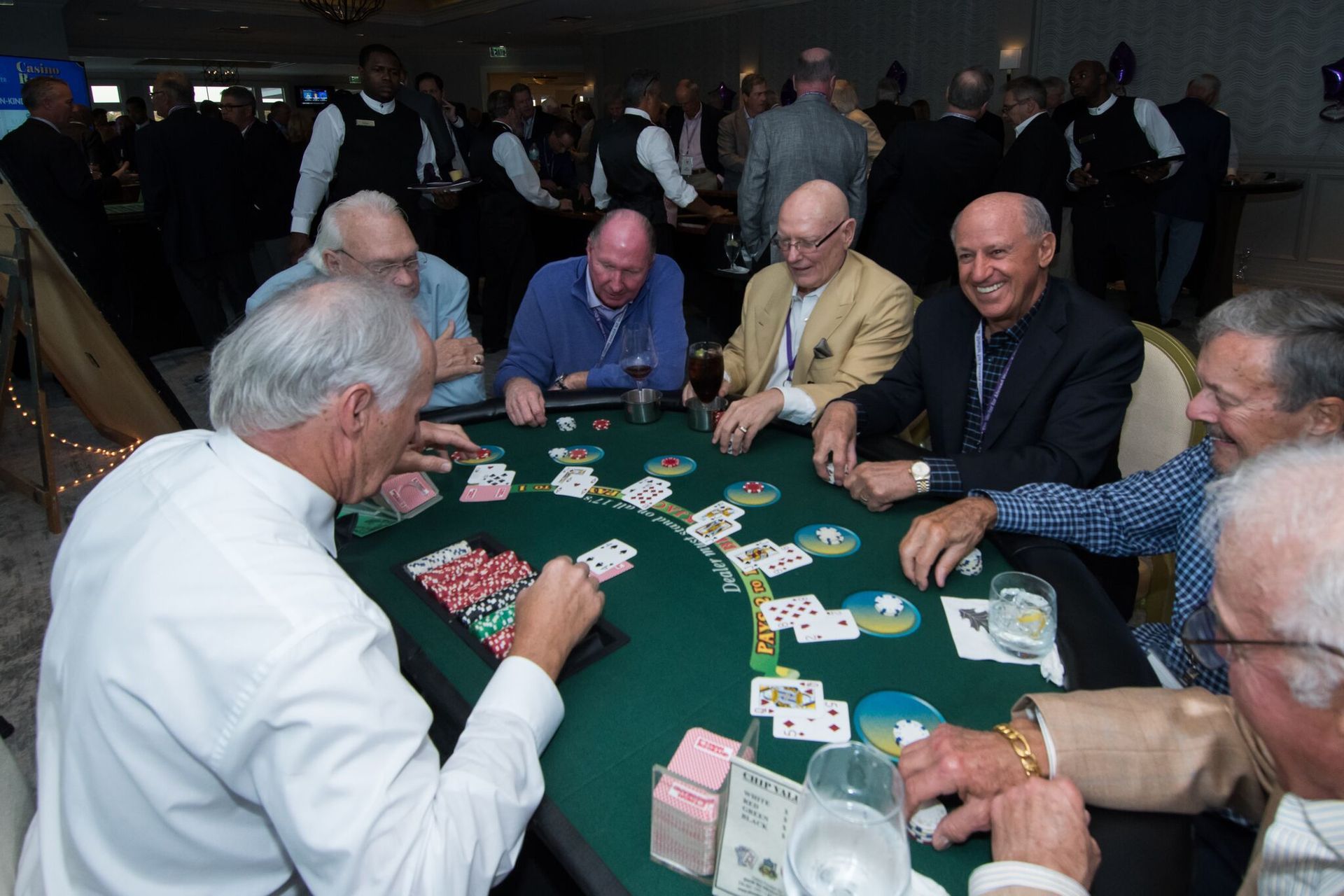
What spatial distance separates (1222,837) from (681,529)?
102 cm

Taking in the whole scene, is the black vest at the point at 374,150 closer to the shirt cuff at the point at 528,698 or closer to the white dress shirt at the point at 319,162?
the white dress shirt at the point at 319,162

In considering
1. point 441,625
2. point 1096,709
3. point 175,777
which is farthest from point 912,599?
point 175,777

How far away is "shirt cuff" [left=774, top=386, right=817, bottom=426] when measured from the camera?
2262mm

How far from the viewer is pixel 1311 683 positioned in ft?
2.50

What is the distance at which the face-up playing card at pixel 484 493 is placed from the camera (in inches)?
71.4

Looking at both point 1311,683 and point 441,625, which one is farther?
point 441,625

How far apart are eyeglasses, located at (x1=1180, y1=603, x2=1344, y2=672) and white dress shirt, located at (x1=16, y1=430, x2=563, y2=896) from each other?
0.79 metres

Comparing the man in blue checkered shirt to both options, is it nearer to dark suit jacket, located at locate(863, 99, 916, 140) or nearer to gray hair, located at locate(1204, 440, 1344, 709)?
gray hair, located at locate(1204, 440, 1344, 709)

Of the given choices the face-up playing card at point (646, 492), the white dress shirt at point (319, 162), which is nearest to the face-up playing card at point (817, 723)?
the face-up playing card at point (646, 492)

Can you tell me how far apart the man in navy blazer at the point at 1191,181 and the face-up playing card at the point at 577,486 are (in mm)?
5509

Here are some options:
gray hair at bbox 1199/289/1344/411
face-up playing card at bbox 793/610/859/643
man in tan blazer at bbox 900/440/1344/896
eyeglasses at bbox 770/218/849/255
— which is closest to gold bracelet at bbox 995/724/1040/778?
man in tan blazer at bbox 900/440/1344/896

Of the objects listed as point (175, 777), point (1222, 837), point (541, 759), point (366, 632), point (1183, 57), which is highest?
point (1183, 57)

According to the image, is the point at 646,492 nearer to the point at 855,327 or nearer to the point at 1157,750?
the point at 1157,750

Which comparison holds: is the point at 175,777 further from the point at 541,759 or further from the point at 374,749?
the point at 541,759
